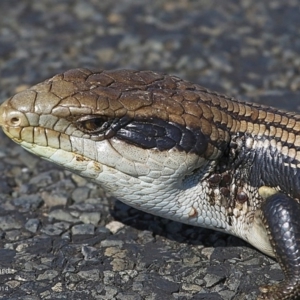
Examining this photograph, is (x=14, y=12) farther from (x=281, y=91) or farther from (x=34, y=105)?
(x=34, y=105)

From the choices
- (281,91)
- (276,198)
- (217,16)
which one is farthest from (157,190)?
(217,16)

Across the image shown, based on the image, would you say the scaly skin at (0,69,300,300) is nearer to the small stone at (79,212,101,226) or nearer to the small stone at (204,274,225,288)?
the small stone at (204,274,225,288)

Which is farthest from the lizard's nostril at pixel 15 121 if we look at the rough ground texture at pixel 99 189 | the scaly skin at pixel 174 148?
the rough ground texture at pixel 99 189

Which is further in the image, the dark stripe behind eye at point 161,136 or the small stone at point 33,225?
the small stone at point 33,225

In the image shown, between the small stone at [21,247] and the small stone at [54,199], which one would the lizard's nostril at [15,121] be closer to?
the small stone at [21,247]

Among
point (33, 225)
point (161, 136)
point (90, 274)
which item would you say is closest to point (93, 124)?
point (161, 136)
